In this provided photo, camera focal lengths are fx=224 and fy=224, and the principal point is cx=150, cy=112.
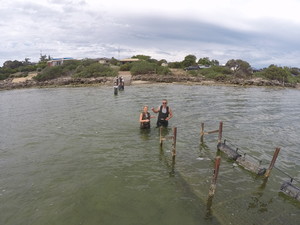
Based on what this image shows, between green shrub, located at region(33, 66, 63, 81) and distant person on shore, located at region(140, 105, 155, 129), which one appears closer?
distant person on shore, located at region(140, 105, 155, 129)

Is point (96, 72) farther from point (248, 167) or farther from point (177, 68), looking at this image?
point (248, 167)

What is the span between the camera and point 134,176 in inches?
420

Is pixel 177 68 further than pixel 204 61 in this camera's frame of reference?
No

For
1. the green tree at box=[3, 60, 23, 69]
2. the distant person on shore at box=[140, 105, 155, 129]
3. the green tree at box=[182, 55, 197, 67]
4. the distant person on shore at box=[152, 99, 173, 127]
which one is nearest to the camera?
the distant person on shore at box=[140, 105, 155, 129]

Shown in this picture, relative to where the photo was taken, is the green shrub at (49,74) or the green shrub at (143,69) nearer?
the green shrub at (143,69)

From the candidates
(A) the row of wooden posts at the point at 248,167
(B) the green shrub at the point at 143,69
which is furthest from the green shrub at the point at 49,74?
(A) the row of wooden posts at the point at 248,167

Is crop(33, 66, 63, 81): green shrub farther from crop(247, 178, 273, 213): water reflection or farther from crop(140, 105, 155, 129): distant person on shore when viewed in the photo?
crop(247, 178, 273, 213): water reflection

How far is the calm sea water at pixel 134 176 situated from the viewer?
8.13 meters

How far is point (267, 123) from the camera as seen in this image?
66.4ft

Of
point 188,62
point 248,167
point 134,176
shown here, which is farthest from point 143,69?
point 134,176

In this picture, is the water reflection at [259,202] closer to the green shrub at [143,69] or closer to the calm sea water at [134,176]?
the calm sea water at [134,176]

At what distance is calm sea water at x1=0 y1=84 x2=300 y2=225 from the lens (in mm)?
8133

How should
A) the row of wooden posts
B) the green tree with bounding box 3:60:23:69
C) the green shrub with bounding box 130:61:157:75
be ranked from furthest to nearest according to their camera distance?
the green tree with bounding box 3:60:23:69 → the green shrub with bounding box 130:61:157:75 → the row of wooden posts

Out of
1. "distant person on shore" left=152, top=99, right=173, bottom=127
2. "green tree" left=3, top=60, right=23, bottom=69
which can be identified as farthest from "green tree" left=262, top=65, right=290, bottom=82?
"green tree" left=3, top=60, right=23, bottom=69
